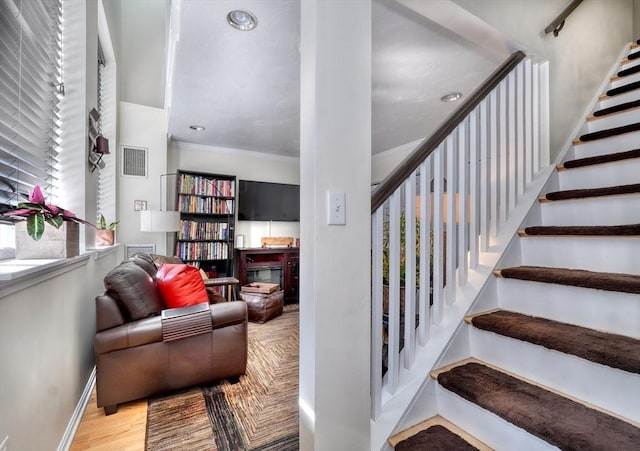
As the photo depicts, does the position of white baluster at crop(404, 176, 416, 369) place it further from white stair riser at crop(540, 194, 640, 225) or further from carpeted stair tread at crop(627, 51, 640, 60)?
carpeted stair tread at crop(627, 51, 640, 60)

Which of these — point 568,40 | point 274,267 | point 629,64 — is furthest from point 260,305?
point 629,64

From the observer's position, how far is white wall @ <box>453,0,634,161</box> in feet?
6.01

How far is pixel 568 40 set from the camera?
7.23 feet

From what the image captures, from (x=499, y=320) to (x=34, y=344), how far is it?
6.36 ft

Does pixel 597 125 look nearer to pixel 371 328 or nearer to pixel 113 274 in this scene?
pixel 371 328

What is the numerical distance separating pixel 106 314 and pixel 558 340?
2.27 metres

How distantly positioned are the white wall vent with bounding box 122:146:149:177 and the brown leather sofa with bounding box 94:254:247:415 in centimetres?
232

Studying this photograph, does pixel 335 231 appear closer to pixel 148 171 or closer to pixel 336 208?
pixel 336 208

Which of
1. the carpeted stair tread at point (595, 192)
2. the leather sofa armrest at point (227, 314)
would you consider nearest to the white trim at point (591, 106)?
the carpeted stair tread at point (595, 192)

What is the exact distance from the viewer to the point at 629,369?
3.09ft

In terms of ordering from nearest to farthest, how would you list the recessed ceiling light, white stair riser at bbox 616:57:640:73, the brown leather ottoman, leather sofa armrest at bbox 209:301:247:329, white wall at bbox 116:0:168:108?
leather sofa armrest at bbox 209:301:247:329 < white stair riser at bbox 616:57:640:73 < the recessed ceiling light < the brown leather ottoman < white wall at bbox 116:0:168:108

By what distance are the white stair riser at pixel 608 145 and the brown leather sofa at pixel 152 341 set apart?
8.80 ft

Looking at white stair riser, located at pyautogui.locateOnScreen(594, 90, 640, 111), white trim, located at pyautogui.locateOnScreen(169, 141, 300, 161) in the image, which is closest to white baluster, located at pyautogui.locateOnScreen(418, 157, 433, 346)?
white stair riser, located at pyautogui.locateOnScreen(594, 90, 640, 111)

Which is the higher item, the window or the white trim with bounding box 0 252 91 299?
the window
